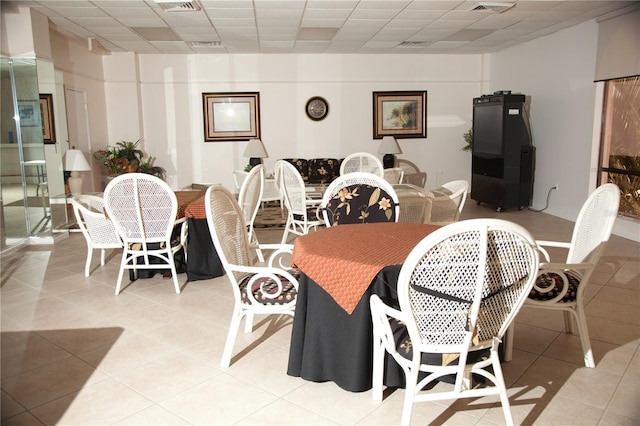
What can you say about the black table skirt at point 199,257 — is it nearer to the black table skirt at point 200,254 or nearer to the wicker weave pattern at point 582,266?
the black table skirt at point 200,254

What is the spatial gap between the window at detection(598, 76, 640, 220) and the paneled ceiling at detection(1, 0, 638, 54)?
95 cm

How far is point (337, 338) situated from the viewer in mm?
2453

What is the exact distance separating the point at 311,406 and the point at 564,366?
1.37m

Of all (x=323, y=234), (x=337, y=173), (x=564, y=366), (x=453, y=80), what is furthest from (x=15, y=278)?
(x=453, y=80)

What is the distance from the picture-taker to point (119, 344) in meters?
3.12

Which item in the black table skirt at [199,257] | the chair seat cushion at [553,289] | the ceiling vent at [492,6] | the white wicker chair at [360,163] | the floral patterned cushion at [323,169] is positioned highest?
the ceiling vent at [492,6]

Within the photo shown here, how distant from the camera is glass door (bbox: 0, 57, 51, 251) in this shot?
570 cm

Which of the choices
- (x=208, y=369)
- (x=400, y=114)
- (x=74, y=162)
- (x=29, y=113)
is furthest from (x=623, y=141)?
(x=29, y=113)

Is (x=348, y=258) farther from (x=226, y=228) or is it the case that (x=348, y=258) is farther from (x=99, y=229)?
(x=99, y=229)

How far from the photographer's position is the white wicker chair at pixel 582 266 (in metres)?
2.60

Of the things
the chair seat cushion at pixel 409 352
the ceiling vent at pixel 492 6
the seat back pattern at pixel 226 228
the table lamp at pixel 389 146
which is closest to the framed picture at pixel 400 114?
the table lamp at pixel 389 146

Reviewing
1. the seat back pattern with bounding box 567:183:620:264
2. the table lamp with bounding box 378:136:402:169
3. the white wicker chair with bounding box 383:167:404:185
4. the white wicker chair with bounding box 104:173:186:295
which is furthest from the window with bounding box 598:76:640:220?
the white wicker chair with bounding box 104:173:186:295

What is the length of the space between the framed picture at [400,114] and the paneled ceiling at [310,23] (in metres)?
0.88

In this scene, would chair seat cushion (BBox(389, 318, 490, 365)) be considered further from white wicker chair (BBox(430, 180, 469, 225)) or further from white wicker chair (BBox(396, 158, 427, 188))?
white wicker chair (BBox(396, 158, 427, 188))
